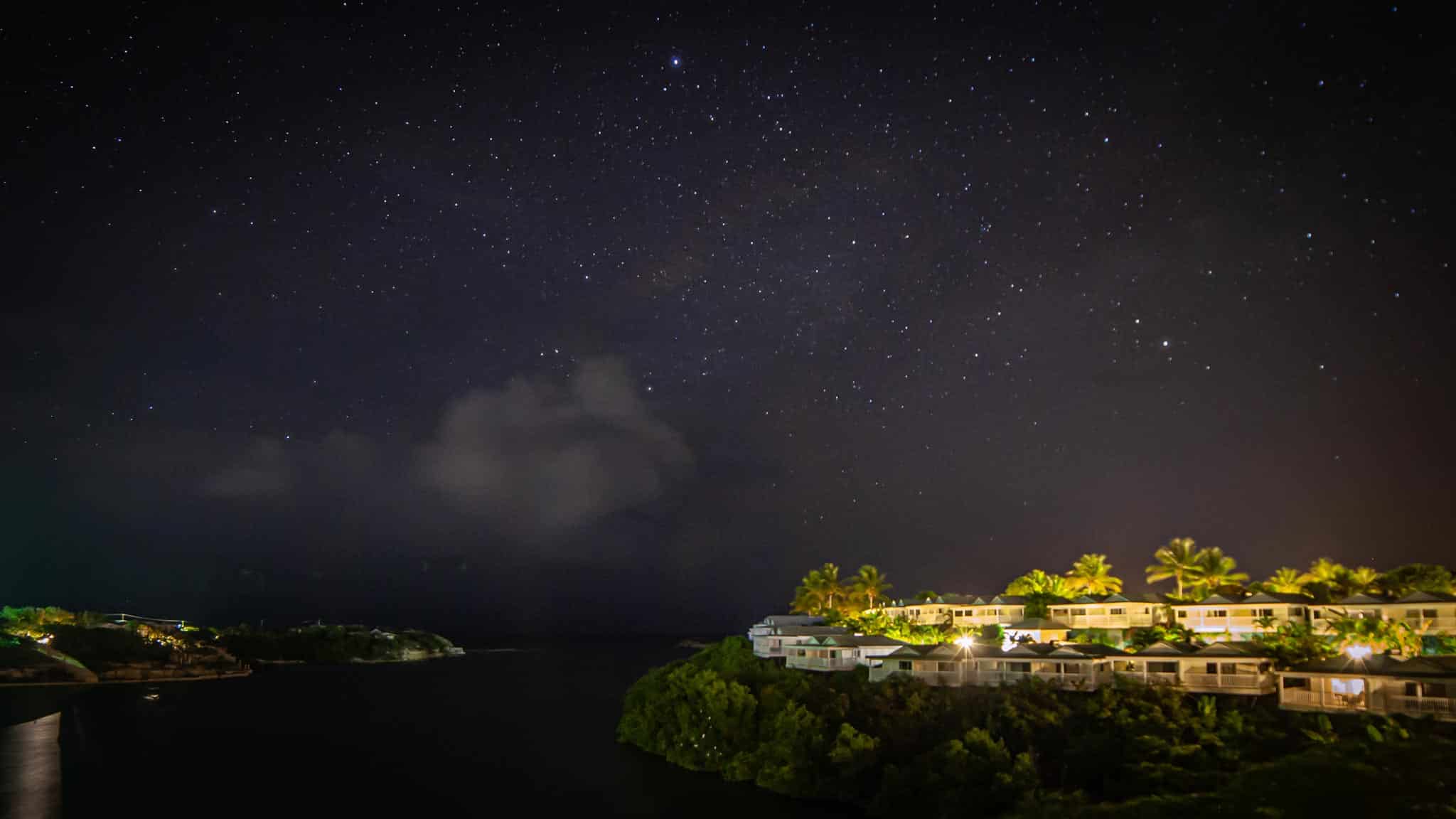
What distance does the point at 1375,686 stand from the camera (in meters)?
32.7

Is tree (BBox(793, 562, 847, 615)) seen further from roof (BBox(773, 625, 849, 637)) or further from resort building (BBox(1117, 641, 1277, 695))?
resort building (BBox(1117, 641, 1277, 695))

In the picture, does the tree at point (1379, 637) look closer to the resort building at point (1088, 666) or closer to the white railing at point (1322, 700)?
the resort building at point (1088, 666)

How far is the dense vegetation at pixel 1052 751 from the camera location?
937 inches

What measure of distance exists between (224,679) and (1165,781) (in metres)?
117

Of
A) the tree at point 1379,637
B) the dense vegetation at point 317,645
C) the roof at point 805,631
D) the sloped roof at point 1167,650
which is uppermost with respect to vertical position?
the tree at point 1379,637

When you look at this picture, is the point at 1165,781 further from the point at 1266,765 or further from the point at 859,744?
the point at 859,744

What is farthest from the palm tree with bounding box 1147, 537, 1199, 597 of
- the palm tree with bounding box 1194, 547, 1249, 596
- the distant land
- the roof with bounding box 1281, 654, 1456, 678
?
the distant land

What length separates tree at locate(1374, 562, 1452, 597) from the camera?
51.3 meters

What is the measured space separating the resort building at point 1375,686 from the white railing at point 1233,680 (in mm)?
1112

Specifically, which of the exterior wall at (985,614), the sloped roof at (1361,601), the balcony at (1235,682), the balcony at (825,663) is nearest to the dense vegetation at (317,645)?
the exterior wall at (985,614)

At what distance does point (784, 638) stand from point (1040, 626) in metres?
17.2

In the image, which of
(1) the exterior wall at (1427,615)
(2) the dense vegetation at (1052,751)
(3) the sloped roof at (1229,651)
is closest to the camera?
(2) the dense vegetation at (1052,751)

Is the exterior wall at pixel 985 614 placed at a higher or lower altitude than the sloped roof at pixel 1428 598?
lower

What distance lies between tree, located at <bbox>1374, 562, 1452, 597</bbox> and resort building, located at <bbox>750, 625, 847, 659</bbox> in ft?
115
